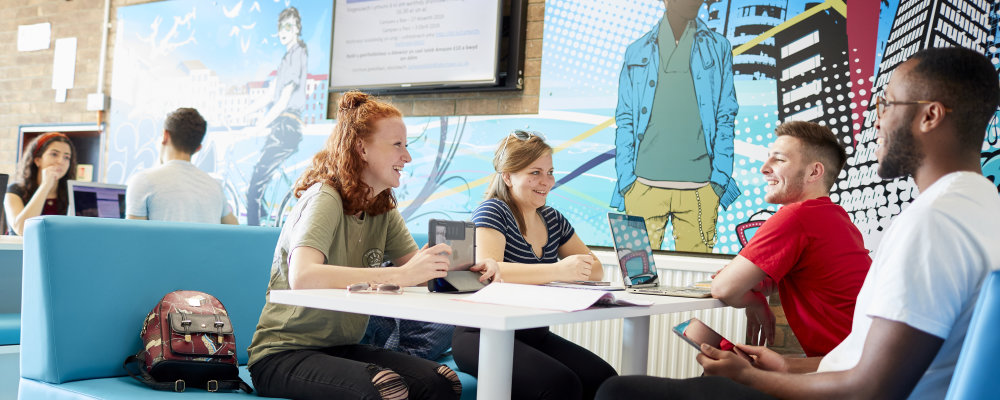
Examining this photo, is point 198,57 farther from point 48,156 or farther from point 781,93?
point 781,93

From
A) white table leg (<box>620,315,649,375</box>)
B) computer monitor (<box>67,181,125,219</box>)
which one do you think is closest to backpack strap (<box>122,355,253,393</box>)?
white table leg (<box>620,315,649,375</box>)

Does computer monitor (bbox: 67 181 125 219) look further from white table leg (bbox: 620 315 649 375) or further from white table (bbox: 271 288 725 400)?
white table leg (bbox: 620 315 649 375)

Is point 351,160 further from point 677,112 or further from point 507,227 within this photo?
point 677,112

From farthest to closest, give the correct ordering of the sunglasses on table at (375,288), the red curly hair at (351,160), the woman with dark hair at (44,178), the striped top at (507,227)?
the woman with dark hair at (44,178), the striped top at (507,227), the red curly hair at (351,160), the sunglasses on table at (375,288)

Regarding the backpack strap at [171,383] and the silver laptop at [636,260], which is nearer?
the backpack strap at [171,383]

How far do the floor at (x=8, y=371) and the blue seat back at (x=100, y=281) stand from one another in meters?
0.98

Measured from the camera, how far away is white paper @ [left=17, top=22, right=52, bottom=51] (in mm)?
6297

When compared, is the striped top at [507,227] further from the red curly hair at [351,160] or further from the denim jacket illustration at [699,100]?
the denim jacket illustration at [699,100]

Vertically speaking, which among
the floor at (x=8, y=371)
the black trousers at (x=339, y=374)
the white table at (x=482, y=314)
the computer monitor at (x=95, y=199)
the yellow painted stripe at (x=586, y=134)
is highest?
the yellow painted stripe at (x=586, y=134)

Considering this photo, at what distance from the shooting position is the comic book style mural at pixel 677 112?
11.4 feet

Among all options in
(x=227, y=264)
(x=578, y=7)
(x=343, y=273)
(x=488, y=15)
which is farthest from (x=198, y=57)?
(x=343, y=273)

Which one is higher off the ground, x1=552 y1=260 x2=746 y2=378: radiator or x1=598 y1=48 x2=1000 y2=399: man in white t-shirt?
x1=598 y1=48 x2=1000 y2=399: man in white t-shirt

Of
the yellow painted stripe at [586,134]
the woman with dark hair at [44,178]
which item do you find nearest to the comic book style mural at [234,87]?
the woman with dark hair at [44,178]

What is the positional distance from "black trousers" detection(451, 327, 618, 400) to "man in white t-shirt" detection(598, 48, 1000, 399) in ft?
2.46
